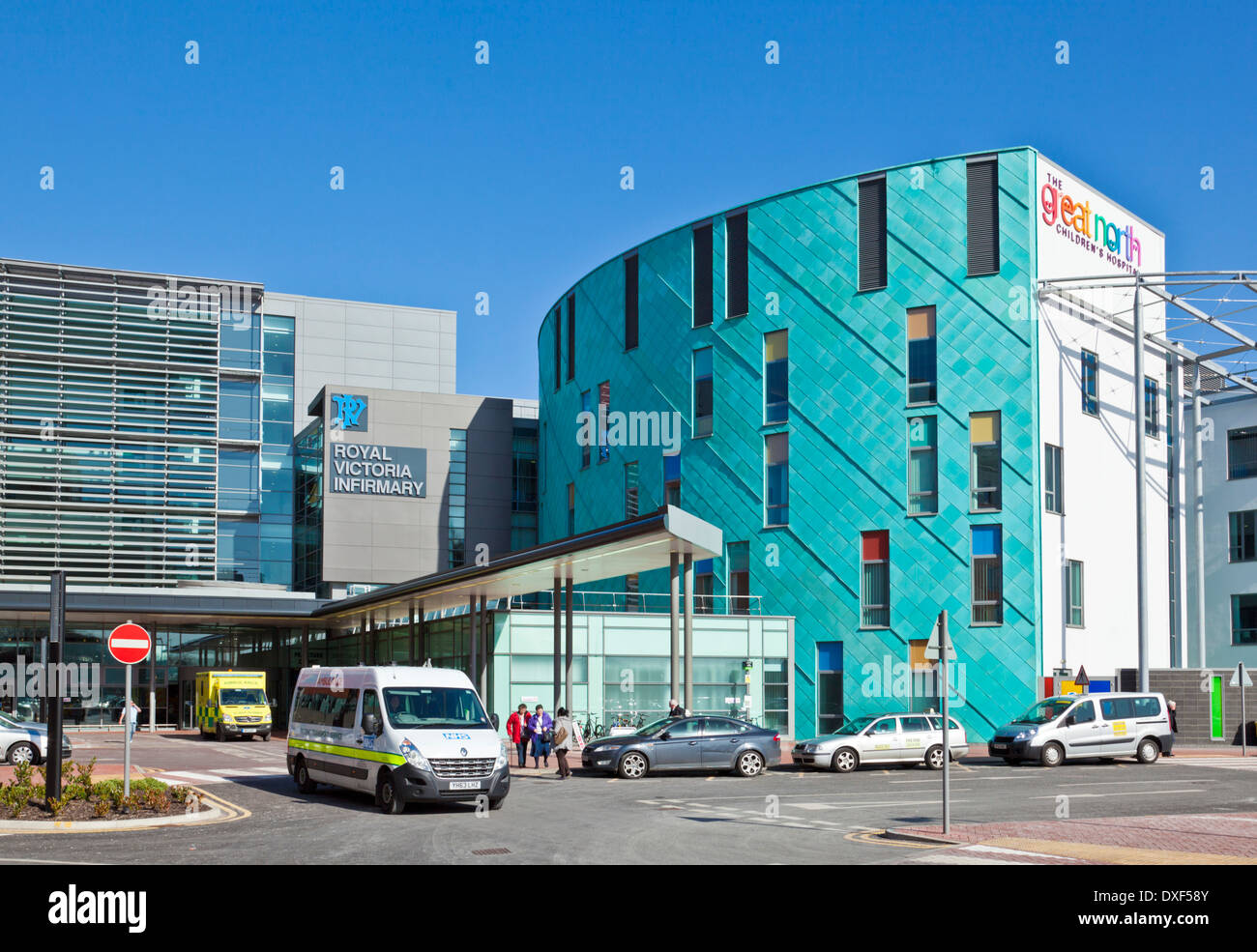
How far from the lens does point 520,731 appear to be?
3200 centimetres

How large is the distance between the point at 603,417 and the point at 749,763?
3192 cm

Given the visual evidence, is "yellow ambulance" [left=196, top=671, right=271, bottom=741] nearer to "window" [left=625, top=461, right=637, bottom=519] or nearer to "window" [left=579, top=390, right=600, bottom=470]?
"window" [left=625, top=461, right=637, bottom=519]

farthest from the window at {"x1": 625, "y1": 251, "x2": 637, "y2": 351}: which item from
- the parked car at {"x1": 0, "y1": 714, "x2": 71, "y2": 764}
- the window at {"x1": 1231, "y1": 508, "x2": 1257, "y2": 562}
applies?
the parked car at {"x1": 0, "y1": 714, "x2": 71, "y2": 764}

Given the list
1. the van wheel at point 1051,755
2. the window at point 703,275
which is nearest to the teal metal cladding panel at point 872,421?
the window at point 703,275

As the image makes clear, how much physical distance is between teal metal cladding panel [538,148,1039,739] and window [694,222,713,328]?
15.2 inches

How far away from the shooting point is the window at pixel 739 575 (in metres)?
49.5

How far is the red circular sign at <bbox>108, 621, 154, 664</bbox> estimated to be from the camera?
62.8ft

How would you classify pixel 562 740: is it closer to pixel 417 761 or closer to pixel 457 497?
pixel 417 761

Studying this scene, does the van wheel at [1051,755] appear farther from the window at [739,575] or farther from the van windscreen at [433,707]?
the window at [739,575]

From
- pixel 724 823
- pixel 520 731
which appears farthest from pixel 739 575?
pixel 724 823

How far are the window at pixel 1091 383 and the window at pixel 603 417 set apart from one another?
21068 mm

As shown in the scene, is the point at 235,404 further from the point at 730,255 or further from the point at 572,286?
the point at 730,255
